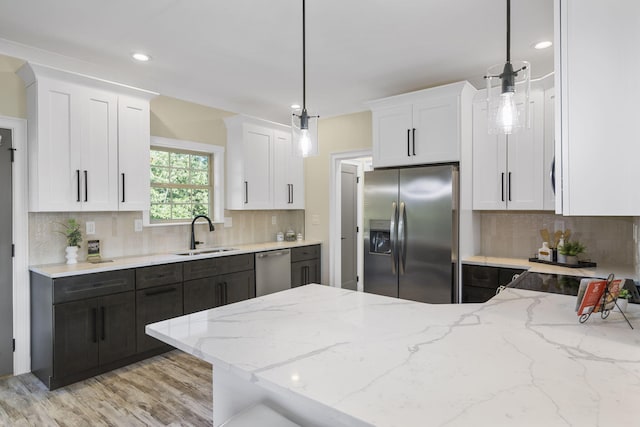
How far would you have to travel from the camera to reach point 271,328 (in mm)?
1454

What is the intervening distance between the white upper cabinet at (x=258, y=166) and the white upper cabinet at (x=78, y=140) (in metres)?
1.18

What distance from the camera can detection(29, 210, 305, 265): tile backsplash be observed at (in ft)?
10.1

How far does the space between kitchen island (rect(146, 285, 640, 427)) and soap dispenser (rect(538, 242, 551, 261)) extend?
1.76m

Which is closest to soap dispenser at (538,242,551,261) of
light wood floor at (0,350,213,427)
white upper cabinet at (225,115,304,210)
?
white upper cabinet at (225,115,304,210)

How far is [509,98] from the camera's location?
142 centimetres

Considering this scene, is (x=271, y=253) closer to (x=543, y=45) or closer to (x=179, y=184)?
(x=179, y=184)

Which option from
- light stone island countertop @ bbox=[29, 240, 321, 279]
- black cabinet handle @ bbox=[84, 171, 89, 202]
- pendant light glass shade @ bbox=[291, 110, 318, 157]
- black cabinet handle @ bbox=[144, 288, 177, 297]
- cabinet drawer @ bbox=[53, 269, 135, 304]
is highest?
A: pendant light glass shade @ bbox=[291, 110, 318, 157]

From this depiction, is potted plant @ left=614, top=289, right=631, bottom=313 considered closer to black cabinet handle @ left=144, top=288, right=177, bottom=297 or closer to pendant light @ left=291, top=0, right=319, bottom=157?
pendant light @ left=291, top=0, right=319, bottom=157

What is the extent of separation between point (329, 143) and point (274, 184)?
36.6 inches

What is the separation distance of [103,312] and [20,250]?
0.81 metres

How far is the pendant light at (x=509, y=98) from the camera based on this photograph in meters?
1.40

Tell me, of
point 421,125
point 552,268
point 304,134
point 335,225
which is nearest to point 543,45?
point 421,125

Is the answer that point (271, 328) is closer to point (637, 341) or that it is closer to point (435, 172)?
point (637, 341)

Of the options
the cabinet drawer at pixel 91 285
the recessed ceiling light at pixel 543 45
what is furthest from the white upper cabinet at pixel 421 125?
the cabinet drawer at pixel 91 285
